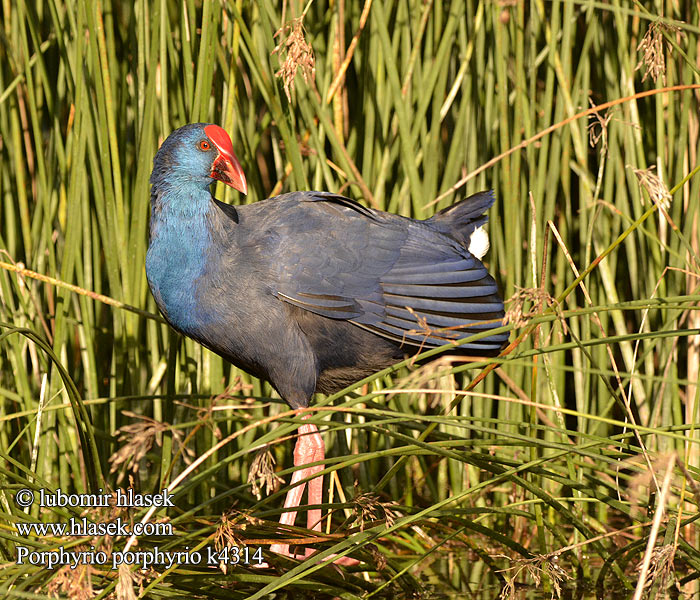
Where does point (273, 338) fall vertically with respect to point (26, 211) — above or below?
below

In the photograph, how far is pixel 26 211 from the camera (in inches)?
101

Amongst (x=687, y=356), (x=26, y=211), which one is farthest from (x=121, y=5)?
(x=687, y=356)

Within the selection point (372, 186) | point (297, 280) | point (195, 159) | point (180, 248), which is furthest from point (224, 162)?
point (372, 186)

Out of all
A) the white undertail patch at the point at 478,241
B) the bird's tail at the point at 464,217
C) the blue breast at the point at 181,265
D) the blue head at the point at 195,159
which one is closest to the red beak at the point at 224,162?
the blue head at the point at 195,159

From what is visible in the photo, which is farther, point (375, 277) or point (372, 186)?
point (372, 186)

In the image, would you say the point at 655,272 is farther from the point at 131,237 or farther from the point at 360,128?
the point at 131,237

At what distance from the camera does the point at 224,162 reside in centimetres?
206

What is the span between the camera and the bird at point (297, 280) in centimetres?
204

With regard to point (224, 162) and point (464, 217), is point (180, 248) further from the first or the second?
point (464, 217)

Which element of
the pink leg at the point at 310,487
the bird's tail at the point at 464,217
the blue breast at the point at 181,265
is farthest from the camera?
the bird's tail at the point at 464,217

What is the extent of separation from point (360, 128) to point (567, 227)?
75 centimetres

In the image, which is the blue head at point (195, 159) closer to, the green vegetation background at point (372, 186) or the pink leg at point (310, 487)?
the green vegetation background at point (372, 186)

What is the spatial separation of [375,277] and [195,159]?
0.55 meters

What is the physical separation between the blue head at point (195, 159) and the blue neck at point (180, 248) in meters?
0.01
